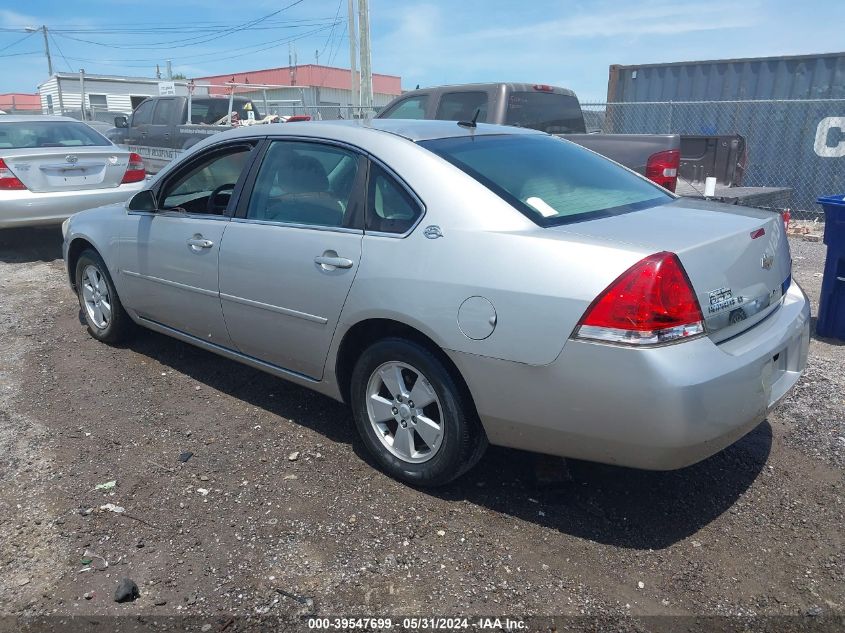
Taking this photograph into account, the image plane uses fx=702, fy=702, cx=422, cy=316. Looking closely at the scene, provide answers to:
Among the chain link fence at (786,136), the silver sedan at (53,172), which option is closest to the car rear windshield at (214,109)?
the silver sedan at (53,172)

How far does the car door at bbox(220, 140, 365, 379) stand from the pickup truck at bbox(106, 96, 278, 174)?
9.15 metres

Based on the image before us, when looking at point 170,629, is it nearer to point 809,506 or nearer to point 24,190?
point 809,506

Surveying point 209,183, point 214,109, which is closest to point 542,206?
point 209,183

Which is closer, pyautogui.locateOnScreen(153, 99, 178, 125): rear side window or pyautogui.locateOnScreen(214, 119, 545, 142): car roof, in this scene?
pyautogui.locateOnScreen(214, 119, 545, 142): car roof

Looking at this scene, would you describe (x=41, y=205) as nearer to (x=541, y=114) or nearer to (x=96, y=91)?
(x=541, y=114)

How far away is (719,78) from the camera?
12.8 metres

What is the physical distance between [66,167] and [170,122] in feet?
17.0

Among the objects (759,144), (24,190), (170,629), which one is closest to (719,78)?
(759,144)

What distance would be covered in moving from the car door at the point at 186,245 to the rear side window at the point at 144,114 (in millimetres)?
9846

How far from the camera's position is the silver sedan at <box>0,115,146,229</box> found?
25.5 ft

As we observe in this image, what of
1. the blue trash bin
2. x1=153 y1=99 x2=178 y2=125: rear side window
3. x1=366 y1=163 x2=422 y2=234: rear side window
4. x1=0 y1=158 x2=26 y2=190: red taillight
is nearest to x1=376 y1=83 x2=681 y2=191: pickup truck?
the blue trash bin

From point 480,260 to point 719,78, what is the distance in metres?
12.0

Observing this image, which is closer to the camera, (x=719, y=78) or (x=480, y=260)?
(x=480, y=260)

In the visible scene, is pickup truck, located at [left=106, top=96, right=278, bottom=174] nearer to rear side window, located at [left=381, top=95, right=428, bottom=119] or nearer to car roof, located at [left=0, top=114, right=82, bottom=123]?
car roof, located at [left=0, top=114, right=82, bottom=123]
